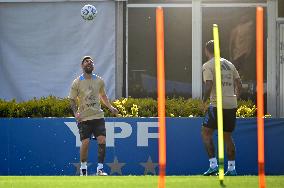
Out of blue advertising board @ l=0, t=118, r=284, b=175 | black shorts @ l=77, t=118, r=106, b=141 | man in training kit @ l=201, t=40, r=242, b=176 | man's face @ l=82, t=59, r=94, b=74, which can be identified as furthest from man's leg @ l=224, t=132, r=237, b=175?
blue advertising board @ l=0, t=118, r=284, b=175

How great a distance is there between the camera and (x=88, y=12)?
70.8ft

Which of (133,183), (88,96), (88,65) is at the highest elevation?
(88,65)

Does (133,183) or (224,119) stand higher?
(224,119)

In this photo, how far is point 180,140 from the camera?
18.5 m

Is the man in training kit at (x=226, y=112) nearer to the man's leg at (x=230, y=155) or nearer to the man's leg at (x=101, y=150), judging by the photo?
the man's leg at (x=230, y=155)

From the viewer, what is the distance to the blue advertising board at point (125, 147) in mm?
18422

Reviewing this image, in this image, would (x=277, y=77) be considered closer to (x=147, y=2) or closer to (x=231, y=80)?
(x=147, y=2)

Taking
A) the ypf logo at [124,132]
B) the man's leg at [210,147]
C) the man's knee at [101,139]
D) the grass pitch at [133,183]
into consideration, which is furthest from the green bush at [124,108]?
the grass pitch at [133,183]

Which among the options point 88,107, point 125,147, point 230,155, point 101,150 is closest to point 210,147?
point 230,155

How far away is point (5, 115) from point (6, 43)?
9.88 feet

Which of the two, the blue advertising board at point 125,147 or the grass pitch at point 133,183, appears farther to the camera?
the blue advertising board at point 125,147

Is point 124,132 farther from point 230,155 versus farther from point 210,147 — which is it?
point 230,155

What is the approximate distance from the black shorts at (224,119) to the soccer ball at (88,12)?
272 inches

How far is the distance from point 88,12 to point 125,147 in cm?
429
